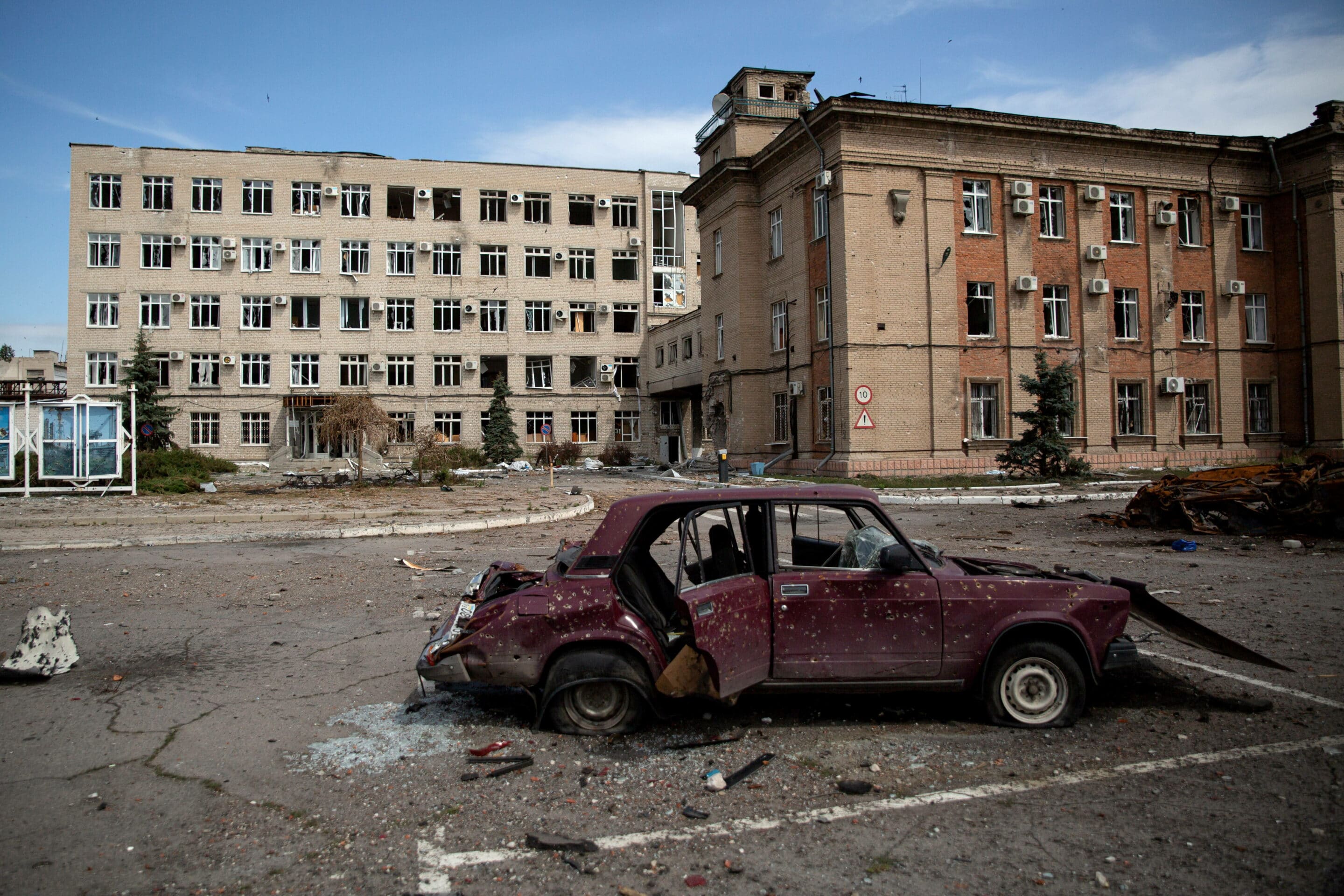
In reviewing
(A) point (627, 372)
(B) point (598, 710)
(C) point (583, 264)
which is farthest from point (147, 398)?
(B) point (598, 710)

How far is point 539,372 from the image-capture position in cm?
4819

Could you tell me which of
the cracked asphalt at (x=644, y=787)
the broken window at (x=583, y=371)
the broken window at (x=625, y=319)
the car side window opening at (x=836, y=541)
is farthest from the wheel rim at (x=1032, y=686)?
the broken window at (x=625, y=319)

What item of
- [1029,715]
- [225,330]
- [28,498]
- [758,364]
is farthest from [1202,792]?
[225,330]

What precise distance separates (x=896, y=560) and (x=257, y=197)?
49.8 m

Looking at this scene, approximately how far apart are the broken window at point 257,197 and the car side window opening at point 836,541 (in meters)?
48.4

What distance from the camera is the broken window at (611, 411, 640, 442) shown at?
49.0m

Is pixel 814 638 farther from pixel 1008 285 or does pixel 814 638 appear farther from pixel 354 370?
pixel 354 370

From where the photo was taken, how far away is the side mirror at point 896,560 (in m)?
4.53

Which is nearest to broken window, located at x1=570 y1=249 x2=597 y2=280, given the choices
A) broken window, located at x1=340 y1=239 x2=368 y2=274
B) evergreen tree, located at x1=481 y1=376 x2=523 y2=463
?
evergreen tree, located at x1=481 y1=376 x2=523 y2=463

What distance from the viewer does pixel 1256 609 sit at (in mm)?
7441

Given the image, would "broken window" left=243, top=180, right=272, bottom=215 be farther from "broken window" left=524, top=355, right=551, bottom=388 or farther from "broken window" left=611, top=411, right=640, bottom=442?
"broken window" left=611, top=411, right=640, bottom=442

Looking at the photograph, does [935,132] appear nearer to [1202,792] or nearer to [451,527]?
[451,527]

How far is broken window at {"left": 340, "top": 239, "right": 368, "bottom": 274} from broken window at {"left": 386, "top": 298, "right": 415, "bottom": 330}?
2393mm

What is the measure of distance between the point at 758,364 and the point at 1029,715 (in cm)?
2758
